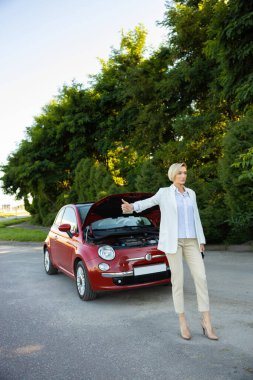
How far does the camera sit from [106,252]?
18.1ft

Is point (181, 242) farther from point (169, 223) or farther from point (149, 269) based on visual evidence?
point (149, 269)

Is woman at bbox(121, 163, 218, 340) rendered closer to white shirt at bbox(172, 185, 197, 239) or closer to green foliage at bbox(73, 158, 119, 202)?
white shirt at bbox(172, 185, 197, 239)

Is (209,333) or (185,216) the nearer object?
(209,333)

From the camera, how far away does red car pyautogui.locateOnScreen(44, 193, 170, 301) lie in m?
5.45

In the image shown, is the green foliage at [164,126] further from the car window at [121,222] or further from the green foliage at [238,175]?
the car window at [121,222]

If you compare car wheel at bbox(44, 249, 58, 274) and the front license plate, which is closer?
the front license plate

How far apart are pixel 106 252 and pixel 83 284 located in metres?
0.76

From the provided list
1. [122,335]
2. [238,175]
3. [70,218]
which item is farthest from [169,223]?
[238,175]

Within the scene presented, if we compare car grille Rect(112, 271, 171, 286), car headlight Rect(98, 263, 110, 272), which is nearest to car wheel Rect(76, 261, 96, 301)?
car headlight Rect(98, 263, 110, 272)

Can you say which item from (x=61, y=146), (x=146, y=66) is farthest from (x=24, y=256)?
(x=61, y=146)

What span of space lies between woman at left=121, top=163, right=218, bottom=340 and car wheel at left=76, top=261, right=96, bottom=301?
1.96 metres

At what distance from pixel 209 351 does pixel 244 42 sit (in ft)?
30.3

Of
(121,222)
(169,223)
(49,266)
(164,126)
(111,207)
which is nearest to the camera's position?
(169,223)

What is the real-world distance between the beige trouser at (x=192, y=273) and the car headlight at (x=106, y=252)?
156 cm
